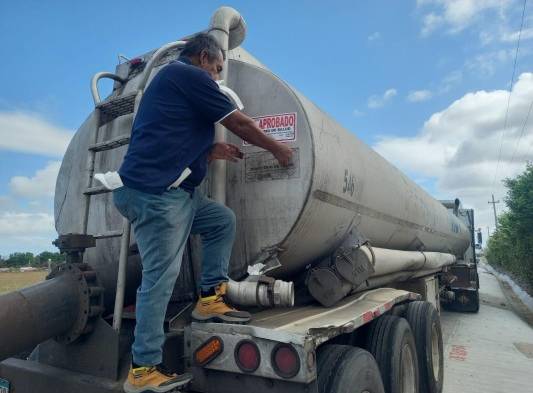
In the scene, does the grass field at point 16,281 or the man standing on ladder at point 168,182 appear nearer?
the man standing on ladder at point 168,182

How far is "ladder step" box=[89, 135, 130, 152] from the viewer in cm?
278

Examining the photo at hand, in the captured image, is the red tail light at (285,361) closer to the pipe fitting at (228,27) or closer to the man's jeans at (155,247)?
the man's jeans at (155,247)

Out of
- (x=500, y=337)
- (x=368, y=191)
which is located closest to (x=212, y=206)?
(x=368, y=191)

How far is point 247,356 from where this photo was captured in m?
2.24

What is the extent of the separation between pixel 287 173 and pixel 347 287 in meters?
1.05

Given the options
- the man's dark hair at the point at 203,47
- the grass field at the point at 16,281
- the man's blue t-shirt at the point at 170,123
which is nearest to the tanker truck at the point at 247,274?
the man's dark hair at the point at 203,47

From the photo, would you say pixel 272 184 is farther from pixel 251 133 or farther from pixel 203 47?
pixel 203 47

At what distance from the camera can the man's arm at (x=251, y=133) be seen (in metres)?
2.41

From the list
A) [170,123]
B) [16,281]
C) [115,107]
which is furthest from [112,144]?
[16,281]

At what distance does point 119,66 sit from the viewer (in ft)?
11.7

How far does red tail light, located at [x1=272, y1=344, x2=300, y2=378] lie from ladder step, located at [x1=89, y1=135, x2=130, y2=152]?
1.53 meters

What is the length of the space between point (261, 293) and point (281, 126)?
1079mm

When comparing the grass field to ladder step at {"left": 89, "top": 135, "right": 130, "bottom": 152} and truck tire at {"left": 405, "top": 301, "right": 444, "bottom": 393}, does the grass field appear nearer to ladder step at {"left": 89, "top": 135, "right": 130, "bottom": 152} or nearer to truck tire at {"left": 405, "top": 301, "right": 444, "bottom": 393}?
A: ladder step at {"left": 89, "top": 135, "right": 130, "bottom": 152}

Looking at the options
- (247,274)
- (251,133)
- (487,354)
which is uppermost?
(251,133)
